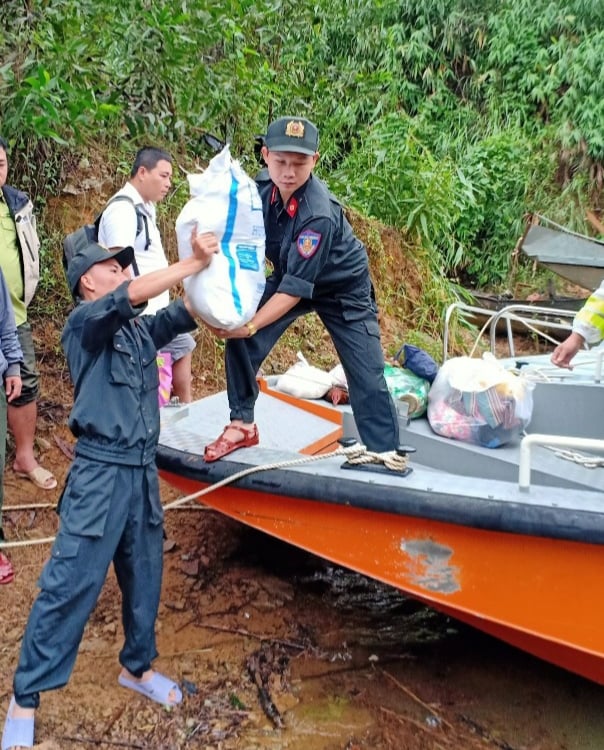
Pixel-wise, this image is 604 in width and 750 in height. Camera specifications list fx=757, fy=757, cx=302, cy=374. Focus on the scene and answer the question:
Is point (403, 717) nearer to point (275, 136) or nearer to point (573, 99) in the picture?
point (275, 136)

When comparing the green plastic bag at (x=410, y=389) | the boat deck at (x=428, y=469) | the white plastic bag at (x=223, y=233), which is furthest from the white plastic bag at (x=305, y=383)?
the white plastic bag at (x=223, y=233)

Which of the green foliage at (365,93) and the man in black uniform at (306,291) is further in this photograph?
the green foliage at (365,93)

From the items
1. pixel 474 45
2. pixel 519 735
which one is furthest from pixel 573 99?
pixel 519 735

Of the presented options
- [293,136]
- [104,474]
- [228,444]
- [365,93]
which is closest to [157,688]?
[104,474]

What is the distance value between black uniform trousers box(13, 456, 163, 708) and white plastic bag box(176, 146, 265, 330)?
56 cm

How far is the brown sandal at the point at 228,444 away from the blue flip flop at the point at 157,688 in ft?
2.67

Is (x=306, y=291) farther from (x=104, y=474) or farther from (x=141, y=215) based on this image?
(x=141, y=215)

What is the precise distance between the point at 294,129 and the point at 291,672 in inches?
77.5

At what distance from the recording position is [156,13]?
5.02 m

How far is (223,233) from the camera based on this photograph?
2.45 metres

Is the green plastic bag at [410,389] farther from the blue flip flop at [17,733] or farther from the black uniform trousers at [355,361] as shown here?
the blue flip flop at [17,733]

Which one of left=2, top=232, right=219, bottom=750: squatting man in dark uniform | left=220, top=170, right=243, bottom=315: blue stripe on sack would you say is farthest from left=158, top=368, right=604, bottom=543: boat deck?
left=220, top=170, right=243, bottom=315: blue stripe on sack

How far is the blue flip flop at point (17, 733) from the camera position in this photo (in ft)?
7.27

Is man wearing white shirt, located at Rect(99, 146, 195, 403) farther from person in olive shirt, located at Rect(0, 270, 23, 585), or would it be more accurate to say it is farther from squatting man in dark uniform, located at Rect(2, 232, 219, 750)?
squatting man in dark uniform, located at Rect(2, 232, 219, 750)
